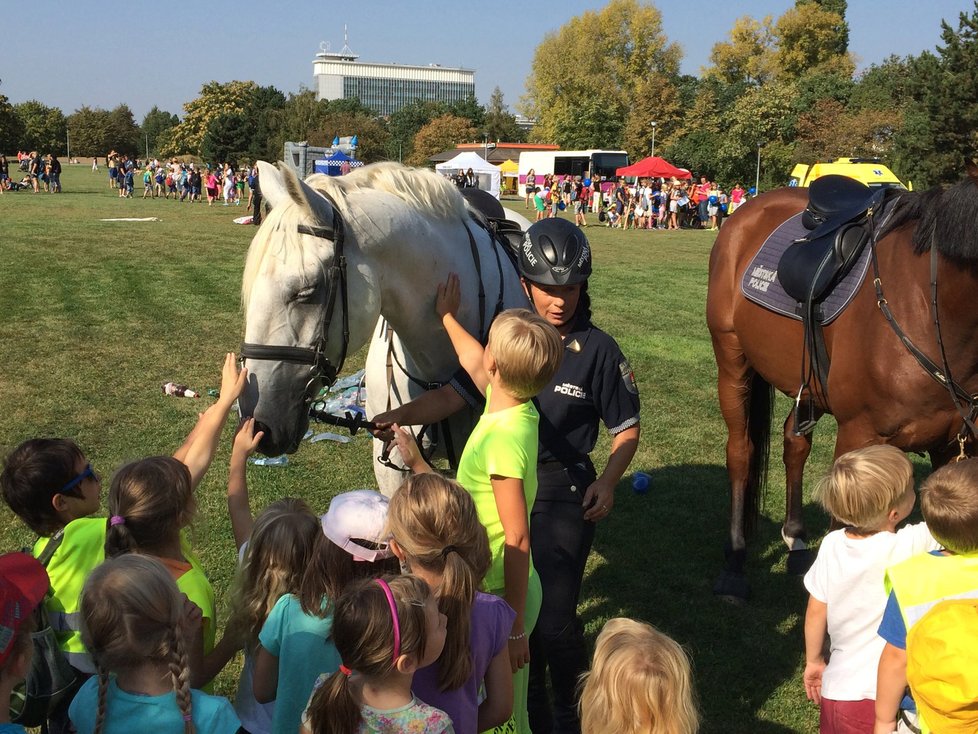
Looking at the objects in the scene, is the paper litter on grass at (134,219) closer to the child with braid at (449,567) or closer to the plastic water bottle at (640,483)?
the plastic water bottle at (640,483)

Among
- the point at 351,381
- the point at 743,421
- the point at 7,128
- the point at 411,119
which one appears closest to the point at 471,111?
the point at 411,119

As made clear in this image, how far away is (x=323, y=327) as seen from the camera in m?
3.07

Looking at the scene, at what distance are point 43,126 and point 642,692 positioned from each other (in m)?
91.8

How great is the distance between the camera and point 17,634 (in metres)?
1.74

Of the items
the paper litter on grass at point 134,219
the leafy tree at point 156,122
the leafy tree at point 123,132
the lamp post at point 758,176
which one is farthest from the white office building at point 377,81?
the paper litter on grass at point 134,219

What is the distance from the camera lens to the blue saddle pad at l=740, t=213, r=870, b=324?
4.16 m

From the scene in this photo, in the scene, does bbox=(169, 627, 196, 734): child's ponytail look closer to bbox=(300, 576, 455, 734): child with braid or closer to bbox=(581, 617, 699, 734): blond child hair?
bbox=(300, 576, 455, 734): child with braid

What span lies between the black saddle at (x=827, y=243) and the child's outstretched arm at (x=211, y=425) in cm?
277

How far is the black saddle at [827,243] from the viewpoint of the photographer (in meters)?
4.15

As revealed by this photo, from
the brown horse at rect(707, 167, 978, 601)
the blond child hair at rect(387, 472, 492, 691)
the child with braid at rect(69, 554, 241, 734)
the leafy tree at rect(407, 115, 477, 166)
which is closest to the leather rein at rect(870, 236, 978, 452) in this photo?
the brown horse at rect(707, 167, 978, 601)

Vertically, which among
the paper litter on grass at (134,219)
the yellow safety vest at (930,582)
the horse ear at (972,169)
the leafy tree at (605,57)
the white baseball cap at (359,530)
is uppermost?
the leafy tree at (605,57)

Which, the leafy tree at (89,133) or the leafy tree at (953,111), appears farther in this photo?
the leafy tree at (89,133)

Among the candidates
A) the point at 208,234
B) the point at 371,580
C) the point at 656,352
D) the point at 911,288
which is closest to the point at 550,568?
the point at 371,580

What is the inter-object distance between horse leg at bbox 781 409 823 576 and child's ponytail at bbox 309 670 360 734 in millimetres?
3889
